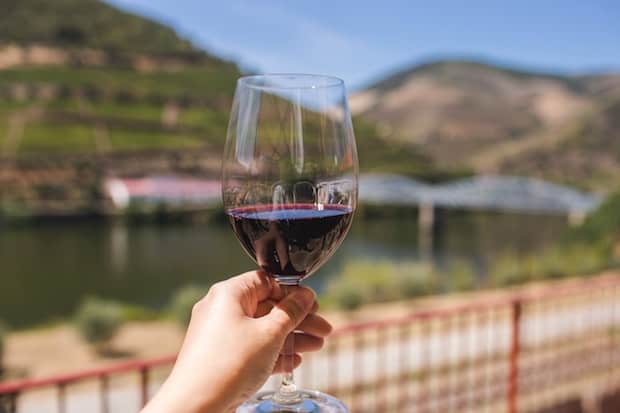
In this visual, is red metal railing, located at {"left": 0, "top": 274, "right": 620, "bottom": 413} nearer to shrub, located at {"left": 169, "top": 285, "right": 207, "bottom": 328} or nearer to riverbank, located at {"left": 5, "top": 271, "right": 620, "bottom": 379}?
riverbank, located at {"left": 5, "top": 271, "right": 620, "bottom": 379}

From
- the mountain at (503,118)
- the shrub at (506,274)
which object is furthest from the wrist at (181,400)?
the mountain at (503,118)

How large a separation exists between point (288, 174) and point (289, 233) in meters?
0.07

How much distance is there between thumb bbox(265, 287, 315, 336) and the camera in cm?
67

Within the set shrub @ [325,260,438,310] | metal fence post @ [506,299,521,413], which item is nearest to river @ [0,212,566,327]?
shrub @ [325,260,438,310]

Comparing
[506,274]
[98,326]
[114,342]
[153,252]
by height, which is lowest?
[153,252]

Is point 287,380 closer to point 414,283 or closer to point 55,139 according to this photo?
point 414,283

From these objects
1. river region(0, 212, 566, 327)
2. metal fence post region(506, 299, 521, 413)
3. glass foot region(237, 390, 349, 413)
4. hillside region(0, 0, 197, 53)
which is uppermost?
hillside region(0, 0, 197, 53)

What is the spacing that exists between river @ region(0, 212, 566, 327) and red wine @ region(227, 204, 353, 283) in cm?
1492

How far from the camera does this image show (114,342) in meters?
9.02

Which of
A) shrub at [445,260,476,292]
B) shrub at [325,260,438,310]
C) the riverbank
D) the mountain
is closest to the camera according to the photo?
the riverbank

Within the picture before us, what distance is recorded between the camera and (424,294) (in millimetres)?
12195

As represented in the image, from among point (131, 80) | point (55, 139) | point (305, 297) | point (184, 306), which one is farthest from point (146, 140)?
point (305, 297)

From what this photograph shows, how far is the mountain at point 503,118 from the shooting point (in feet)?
197

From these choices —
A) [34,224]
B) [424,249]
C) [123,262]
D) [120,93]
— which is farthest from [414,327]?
[120,93]
